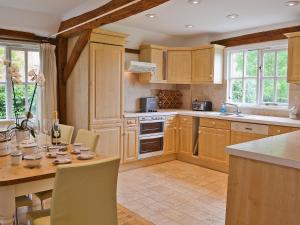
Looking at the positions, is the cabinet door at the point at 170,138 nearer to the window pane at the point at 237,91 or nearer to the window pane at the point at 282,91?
the window pane at the point at 237,91

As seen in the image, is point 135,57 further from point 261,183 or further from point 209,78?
point 261,183

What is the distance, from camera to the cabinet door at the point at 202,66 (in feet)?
16.0

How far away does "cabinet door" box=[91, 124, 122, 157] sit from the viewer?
3.97m


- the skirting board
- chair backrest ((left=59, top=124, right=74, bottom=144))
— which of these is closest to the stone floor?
the skirting board

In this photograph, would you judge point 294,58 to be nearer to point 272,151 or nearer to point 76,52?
point 272,151

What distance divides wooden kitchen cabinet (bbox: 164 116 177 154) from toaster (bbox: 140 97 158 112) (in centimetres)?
37

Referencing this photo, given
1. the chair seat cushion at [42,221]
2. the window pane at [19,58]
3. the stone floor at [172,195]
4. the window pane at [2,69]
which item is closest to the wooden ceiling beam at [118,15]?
the window pane at [19,58]

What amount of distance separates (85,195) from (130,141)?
2761mm

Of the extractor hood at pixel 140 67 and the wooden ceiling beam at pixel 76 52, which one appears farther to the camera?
the extractor hood at pixel 140 67

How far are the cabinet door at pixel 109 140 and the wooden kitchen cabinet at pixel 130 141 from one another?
0.11 metres

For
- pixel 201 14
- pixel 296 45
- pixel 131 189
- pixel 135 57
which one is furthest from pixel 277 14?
pixel 131 189

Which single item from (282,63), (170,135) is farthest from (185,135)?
(282,63)

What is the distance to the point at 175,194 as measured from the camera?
342cm

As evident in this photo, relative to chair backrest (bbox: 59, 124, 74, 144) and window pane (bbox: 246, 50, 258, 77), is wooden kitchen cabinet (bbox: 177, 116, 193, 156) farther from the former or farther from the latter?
chair backrest (bbox: 59, 124, 74, 144)
